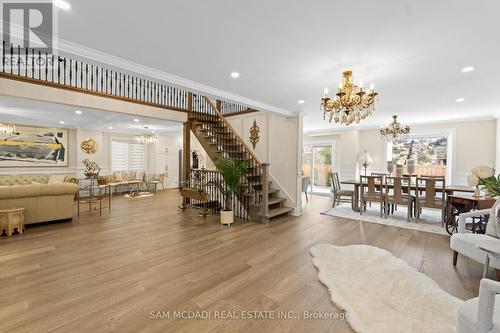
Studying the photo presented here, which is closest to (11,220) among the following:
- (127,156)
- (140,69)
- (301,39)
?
(140,69)

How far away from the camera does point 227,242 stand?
12.4ft

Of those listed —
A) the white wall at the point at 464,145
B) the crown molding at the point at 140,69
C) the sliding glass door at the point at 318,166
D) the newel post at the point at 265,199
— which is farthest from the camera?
the sliding glass door at the point at 318,166

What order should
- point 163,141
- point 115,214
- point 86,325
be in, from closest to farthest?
point 86,325 → point 115,214 → point 163,141

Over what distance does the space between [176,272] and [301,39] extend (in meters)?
3.07

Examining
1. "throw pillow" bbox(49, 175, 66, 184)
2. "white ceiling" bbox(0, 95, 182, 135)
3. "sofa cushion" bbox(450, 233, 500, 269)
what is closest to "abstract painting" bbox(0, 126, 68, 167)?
"white ceiling" bbox(0, 95, 182, 135)

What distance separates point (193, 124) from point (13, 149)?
625 centimetres

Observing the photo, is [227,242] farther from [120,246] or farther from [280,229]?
[120,246]

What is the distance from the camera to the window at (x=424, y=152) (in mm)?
6996

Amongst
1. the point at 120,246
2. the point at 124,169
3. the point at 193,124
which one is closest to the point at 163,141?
the point at 124,169

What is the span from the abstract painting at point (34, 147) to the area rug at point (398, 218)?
31.2 feet

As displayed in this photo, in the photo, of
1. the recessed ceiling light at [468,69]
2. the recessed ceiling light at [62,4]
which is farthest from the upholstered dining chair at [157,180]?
the recessed ceiling light at [468,69]

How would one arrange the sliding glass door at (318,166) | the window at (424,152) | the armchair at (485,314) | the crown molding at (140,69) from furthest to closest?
1. the sliding glass door at (318,166)
2. the window at (424,152)
3. the crown molding at (140,69)
4. the armchair at (485,314)

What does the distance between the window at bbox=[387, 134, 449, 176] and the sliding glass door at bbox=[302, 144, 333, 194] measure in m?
2.37

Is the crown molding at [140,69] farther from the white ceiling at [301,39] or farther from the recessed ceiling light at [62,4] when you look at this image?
the recessed ceiling light at [62,4]
